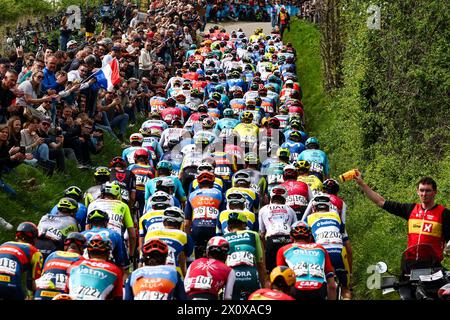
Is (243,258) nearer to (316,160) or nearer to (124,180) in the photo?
(124,180)

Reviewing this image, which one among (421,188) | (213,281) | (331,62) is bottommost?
(331,62)

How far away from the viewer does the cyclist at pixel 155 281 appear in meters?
11.2

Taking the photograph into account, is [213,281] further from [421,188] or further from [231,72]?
[231,72]

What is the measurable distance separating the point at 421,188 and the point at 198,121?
13.8 m

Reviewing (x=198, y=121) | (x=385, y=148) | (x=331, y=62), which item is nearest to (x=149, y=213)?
(x=198, y=121)

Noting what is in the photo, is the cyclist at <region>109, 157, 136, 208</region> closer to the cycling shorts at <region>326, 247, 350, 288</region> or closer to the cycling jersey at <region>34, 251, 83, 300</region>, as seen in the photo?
the cycling shorts at <region>326, 247, 350, 288</region>

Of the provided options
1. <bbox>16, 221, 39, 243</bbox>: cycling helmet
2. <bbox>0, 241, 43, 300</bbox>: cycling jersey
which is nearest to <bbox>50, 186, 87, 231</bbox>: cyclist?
<bbox>16, 221, 39, 243</bbox>: cycling helmet

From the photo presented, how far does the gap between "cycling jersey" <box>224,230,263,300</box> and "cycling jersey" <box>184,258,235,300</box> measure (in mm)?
1247

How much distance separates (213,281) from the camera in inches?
478

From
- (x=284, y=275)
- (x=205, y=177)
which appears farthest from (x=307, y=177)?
(x=284, y=275)

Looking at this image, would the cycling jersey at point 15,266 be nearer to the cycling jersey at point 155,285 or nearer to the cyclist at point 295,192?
the cycling jersey at point 155,285

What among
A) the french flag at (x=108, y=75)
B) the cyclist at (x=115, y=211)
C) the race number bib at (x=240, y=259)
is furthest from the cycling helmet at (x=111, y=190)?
the french flag at (x=108, y=75)

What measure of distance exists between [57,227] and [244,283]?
360 cm

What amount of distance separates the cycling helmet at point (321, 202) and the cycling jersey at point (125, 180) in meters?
4.47
